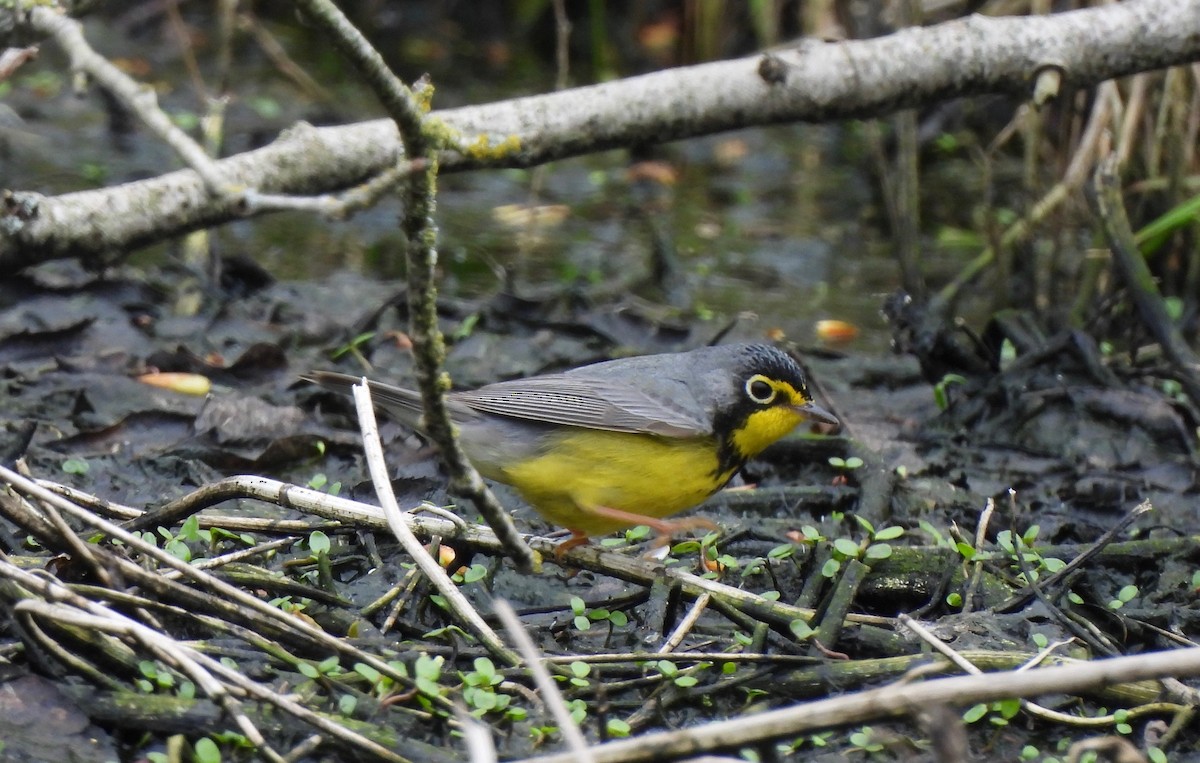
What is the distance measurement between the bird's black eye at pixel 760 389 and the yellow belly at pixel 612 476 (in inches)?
10.7

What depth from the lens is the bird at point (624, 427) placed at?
14.9ft

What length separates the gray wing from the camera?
4.65m

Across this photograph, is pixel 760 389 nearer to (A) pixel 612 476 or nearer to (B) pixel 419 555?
(A) pixel 612 476

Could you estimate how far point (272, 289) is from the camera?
7.67 meters

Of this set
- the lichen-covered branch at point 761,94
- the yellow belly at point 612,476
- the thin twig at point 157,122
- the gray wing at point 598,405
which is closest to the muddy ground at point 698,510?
the yellow belly at point 612,476

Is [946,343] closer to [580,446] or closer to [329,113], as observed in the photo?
[580,446]

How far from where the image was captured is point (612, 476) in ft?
15.0

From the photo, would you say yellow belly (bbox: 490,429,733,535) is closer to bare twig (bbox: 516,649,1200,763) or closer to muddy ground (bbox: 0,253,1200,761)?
muddy ground (bbox: 0,253,1200,761)

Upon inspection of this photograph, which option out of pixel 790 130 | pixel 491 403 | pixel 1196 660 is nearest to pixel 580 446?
pixel 491 403

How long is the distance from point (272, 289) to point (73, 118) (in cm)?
401

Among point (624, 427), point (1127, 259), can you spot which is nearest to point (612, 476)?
point (624, 427)

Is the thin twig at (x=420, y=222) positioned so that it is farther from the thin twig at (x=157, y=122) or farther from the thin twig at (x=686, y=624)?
the thin twig at (x=686, y=624)

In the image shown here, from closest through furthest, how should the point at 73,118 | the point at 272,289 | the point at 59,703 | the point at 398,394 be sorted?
the point at 59,703
the point at 398,394
the point at 272,289
the point at 73,118

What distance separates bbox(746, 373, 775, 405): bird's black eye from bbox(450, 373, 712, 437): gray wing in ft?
0.69
